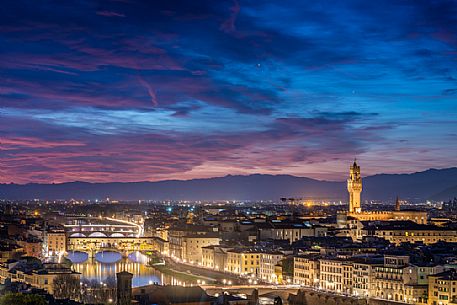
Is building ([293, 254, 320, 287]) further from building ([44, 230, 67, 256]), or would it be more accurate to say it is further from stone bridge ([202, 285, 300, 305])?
building ([44, 230, 67, 256])

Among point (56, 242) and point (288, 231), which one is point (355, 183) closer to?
point (288, 231)

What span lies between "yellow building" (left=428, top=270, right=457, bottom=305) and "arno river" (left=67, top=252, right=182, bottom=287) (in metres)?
13.0

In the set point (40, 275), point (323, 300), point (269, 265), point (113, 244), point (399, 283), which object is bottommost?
point (323, 300)

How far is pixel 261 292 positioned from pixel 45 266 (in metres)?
9.05

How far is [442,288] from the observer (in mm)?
30672

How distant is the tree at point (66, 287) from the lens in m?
29.6

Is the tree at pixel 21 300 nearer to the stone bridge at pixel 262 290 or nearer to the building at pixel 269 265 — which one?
the stone bridge at pixel 262 290

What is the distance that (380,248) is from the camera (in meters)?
42.4

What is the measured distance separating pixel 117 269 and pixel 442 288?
78.8 feet

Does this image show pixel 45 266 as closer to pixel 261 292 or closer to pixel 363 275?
pixel 261 292

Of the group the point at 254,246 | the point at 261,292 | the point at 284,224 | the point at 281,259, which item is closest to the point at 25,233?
the point at 284,224

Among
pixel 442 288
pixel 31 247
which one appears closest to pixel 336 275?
pixel 442 288

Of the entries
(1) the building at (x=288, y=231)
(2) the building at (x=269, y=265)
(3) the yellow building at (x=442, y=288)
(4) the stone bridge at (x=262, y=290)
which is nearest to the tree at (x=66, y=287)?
(4) the stone bridge at (x=262, y=290)

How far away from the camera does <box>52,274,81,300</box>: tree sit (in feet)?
97.1
